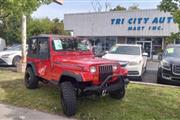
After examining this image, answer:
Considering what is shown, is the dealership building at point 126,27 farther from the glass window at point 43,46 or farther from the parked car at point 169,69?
the glass window at point 43,46

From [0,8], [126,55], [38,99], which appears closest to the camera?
[38,99]

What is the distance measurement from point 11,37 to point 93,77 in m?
40.0

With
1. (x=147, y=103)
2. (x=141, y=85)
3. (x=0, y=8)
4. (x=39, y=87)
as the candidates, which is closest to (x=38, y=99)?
(x=39, y=87)

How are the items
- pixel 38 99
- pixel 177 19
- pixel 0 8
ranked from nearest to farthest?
pixel 177 19, pixel 38 99, pixel 0 8

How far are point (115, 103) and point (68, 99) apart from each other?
1499mm

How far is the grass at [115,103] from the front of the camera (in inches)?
265

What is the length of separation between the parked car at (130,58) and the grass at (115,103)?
203 centimetres

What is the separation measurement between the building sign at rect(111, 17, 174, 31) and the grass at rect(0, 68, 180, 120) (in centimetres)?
2370

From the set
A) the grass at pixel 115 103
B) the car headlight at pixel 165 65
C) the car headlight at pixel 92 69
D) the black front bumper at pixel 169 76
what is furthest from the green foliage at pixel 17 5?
the black front bumper at pixel 169 76

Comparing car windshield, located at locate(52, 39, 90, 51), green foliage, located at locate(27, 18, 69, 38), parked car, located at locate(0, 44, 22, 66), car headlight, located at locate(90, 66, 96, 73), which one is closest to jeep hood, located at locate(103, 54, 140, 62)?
car windshield, located at locate(52, 39, 90, 51)

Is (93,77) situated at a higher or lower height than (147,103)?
higher

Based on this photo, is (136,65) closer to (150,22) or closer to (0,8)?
(0,8)

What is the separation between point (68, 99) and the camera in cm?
655

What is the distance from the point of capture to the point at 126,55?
12664 mm
